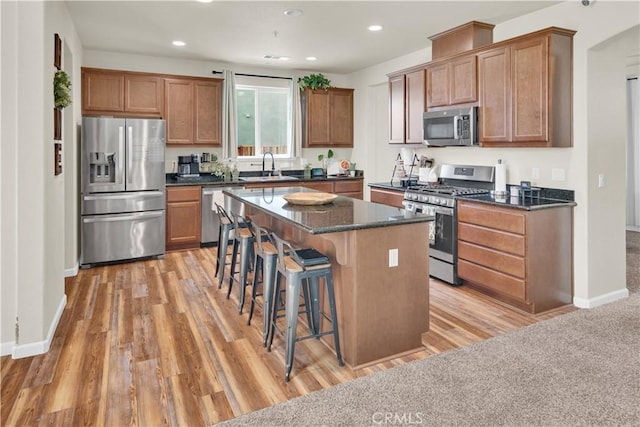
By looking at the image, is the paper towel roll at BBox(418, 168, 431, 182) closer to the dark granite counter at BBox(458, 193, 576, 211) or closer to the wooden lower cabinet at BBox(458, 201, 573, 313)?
the dark granite counter at BBox(458, 193, 576, 211)

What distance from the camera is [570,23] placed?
3.74 metres

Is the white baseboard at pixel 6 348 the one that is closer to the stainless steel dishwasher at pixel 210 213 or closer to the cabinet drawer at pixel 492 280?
the stainless steel dishwasher at pixel 210 213

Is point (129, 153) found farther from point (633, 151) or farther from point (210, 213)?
point (633, 151)

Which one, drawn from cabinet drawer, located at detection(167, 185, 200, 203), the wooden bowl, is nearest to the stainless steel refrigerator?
cabinet drawer, located at detection(167, 185, 200, 203)

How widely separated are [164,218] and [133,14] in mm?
2477

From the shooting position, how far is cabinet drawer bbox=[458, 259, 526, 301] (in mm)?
3694

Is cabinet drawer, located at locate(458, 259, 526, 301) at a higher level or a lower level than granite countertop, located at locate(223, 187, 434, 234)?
lower

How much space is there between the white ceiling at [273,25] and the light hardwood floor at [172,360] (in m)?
2.72

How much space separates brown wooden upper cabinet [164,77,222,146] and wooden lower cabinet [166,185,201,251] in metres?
0.77

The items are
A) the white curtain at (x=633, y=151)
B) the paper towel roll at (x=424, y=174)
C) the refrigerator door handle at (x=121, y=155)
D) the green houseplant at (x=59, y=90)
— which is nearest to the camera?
the green houseplant at (x=59, y=90)

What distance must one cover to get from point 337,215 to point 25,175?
6.76 ft

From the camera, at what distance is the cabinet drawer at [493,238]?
367 centimetres

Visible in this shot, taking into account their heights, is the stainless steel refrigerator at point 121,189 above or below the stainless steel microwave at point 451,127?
below

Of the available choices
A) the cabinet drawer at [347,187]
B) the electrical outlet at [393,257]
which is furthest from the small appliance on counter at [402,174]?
the electrical outlet at [393,257]
